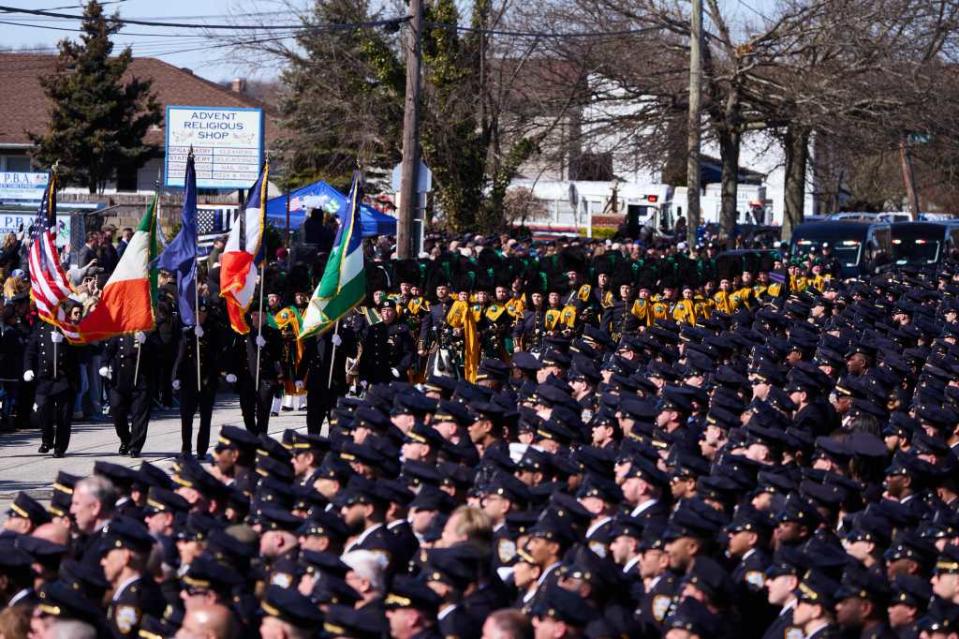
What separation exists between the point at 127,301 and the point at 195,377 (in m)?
1.00

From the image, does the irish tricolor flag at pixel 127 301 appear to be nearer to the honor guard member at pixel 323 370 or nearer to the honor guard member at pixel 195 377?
the honor guard member at pixel 195 377

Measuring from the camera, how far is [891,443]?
11445 mm

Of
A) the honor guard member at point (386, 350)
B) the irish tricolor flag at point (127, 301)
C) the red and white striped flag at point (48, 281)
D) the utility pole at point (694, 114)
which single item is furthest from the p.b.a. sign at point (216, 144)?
the irish tricolor flag at point (127, 301)

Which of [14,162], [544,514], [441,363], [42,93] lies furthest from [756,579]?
[42,93]

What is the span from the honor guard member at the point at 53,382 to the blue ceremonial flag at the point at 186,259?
116cm

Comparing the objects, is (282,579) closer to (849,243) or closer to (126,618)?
(126,618)

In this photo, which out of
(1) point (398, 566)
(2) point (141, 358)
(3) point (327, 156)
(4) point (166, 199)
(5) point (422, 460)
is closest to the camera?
(1) point (398, 566)

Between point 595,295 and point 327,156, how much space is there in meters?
21.2

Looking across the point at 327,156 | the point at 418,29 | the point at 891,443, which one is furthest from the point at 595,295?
the point at 327,156

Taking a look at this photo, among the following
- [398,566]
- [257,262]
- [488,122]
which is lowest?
[398,566]

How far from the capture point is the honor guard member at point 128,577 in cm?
720

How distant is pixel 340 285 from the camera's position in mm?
16812

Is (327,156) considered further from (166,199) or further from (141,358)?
(141,358)

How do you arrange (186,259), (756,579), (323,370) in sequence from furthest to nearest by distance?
(323,370), (186,259), (756,579)
